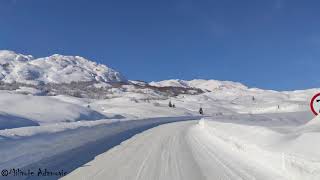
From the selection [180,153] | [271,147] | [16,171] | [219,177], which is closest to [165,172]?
[219,177]

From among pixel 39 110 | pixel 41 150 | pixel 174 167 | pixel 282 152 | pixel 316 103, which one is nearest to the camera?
pixel 282 152

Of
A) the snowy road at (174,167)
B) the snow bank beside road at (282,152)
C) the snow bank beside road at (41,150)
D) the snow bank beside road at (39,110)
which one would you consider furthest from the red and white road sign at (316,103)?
the snow bank beside road at (39,110)

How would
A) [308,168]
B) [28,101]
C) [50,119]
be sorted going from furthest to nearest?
[28,101], [50,119], [308,168]

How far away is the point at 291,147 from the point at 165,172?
312cm

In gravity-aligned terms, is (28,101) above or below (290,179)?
above

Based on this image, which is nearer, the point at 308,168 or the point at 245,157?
the point at 308,168

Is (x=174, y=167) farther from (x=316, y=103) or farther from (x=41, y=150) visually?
(x=41, y=150)

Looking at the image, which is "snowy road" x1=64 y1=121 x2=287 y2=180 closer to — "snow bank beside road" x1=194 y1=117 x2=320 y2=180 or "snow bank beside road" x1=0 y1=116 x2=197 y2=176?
"snow bank beside road" x1=194 y1=117 x2=320 y2=180

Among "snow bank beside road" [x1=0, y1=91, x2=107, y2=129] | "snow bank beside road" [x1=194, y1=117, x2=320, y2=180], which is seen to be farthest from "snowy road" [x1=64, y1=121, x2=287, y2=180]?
"snow bank beside road" [x1=0, y1=91, x2=107, y2=129]

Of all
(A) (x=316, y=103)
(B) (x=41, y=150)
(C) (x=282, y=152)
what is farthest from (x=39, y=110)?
(C) (x=282, y=152)

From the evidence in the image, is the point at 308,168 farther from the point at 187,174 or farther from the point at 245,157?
the point at 245,157

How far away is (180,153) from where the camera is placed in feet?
52.7

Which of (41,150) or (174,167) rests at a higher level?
(41,150)

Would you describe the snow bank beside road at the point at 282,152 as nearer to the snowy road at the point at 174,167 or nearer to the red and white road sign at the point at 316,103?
the snowy road at the point at 174,167
